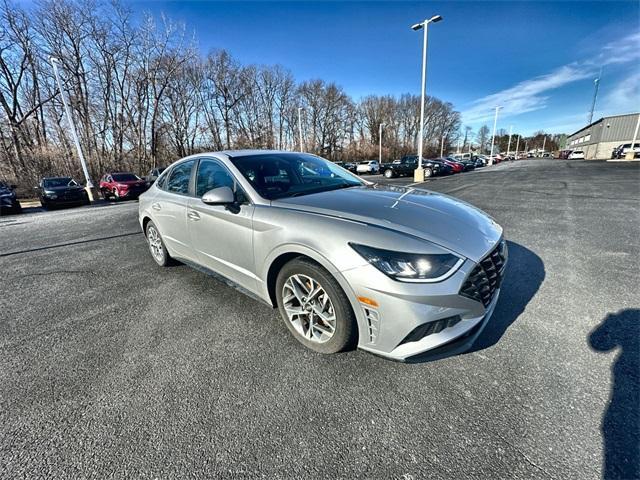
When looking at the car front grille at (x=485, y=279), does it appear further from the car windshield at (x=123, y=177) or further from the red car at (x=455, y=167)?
the red car at (x=455, y=167)

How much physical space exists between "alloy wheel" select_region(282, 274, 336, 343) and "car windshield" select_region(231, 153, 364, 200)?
2.85ft

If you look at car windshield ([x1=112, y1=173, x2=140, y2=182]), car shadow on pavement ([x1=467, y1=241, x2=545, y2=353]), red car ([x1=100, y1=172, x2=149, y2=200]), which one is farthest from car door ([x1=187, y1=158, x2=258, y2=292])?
car windshield ([x1=112, y1=173, x2=140, y2=182])

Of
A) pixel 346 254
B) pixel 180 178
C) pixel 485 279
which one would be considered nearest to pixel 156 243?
pixel 180 178

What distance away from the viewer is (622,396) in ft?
5.82

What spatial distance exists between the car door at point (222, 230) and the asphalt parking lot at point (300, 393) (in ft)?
1.66

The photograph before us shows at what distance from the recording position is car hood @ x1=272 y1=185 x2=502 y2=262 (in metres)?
1.99

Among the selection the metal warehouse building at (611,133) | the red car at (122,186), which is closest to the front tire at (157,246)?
the red car at (122,186)

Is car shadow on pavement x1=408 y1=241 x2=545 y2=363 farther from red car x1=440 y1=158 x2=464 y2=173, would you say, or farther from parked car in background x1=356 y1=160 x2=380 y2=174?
parked car in background x1=356 y1=160 x2=380 y2=174

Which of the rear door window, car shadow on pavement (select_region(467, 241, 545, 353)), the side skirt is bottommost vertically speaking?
car shadow on pavement (select_region(467, 241, 545, 353))

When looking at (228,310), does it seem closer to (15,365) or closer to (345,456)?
(15,365)

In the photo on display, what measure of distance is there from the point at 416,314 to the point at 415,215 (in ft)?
2.67

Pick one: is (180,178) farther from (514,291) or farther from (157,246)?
(514,291)

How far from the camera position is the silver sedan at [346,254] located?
1799 mm

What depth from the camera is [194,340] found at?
8.50ft
